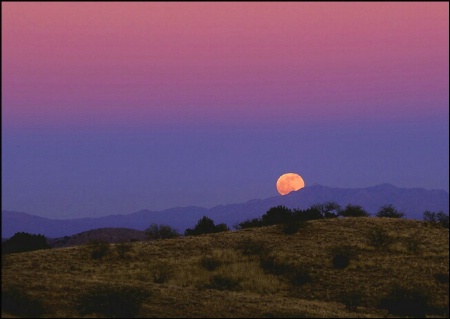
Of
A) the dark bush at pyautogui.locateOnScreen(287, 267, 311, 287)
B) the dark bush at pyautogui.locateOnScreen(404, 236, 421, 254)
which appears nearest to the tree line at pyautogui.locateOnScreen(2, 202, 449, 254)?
the dark bush at pyautogui.locateOnScreen(404, 236, 421, 254)

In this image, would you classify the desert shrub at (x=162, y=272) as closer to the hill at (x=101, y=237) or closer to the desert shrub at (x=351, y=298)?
the desert shrub at (x=351, y=298)

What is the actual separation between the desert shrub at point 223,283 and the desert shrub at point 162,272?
2670 mm

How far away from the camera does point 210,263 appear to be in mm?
37219

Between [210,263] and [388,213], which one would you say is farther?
[388,213]

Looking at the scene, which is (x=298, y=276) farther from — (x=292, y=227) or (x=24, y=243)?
(x=24, y=243)

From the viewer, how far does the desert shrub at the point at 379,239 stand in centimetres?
4150

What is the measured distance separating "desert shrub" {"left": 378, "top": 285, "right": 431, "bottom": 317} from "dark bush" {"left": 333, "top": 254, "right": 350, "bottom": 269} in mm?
5454

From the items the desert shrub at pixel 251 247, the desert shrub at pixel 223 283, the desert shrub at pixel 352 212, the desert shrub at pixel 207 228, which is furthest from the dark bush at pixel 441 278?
the desert shrub at pixel 207 228

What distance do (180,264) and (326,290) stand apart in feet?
33.1

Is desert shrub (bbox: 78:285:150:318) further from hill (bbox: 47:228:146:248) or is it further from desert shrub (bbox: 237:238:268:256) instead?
hill (bbox: 47:228:146:248)

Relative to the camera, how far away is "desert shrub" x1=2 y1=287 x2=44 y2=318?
2052 cm

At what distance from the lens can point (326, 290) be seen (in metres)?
32.3

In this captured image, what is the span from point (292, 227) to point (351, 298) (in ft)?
53.3

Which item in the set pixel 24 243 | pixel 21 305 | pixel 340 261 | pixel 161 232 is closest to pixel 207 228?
pixel 161 232
